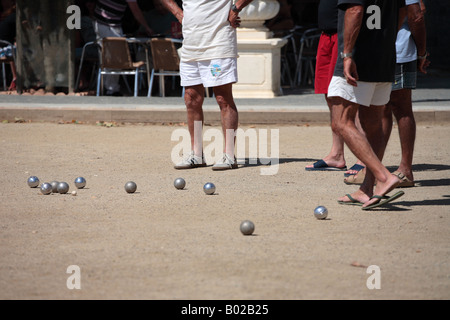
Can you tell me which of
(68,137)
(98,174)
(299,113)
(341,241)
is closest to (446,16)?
(299,113)

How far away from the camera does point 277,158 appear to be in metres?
8.55

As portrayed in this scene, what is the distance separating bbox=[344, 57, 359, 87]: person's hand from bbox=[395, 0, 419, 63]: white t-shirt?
126 cm

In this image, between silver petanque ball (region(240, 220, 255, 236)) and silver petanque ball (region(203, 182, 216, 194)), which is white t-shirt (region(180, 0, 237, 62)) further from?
silver petanque ball (region(240, 220, 255, 236))

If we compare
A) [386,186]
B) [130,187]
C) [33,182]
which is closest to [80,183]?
[33,182]

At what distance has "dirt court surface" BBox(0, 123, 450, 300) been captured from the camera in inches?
161

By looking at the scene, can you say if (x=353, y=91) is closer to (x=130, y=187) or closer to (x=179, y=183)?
(x=179, y=183)

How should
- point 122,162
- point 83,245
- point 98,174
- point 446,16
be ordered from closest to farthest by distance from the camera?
point 83,245 → point 98,174 → point 122,162 → point 446,16

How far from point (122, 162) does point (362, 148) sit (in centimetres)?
318

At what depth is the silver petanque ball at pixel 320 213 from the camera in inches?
219

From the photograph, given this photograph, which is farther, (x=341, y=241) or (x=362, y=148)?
(x=362, y=148)

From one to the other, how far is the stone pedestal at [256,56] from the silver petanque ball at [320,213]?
24.8 ft

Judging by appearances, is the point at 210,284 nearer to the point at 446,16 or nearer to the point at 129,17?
the point at 129,17

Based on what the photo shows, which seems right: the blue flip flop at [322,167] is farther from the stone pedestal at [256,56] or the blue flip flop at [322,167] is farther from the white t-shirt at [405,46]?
the stone pedestal at [256,56]

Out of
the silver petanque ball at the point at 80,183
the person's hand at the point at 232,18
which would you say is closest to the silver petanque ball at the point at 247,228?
the silver petanque ball at the point at 80,183
